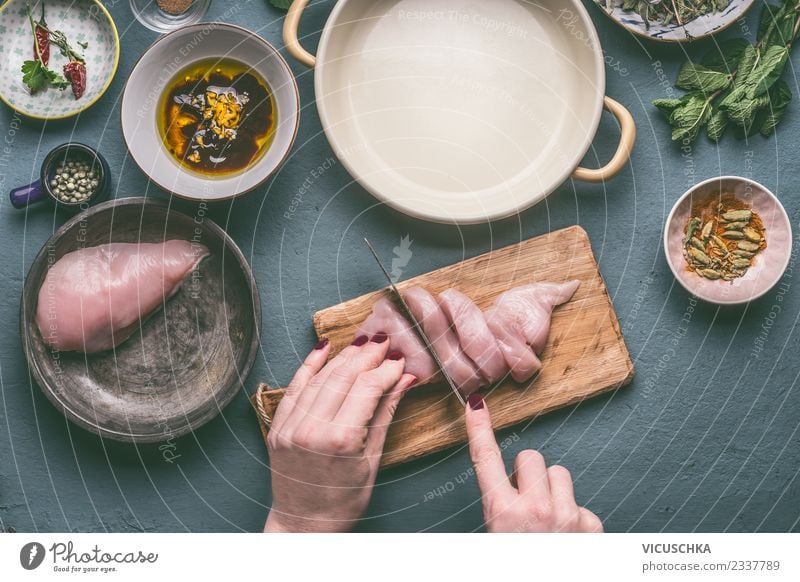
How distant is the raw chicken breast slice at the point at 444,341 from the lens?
117 centimetres

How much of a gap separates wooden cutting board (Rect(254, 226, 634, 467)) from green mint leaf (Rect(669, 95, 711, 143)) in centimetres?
26

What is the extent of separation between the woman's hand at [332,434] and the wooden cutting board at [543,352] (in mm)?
43

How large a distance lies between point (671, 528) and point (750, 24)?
925 mm

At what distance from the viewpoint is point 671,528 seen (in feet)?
4.09

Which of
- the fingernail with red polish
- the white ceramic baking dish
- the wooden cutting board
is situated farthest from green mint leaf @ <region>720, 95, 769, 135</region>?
the fingernail with red polish

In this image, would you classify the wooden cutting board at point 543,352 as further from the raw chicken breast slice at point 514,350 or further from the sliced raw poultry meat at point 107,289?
the sliced raw poultry meat at point 107,289

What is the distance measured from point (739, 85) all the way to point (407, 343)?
29.4 inches

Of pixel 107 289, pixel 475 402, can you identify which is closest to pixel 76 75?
pixel 107 289

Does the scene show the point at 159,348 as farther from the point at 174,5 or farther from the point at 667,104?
the point at 667,104

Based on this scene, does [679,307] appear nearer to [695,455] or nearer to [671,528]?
[695,455]

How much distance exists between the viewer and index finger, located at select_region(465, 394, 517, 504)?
3.74ft

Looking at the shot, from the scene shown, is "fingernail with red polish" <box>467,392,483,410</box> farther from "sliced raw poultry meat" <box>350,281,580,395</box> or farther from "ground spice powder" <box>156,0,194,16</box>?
"ground spice powder" <box>156,0,194,16</box>

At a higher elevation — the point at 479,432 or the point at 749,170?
the point at 749,170
